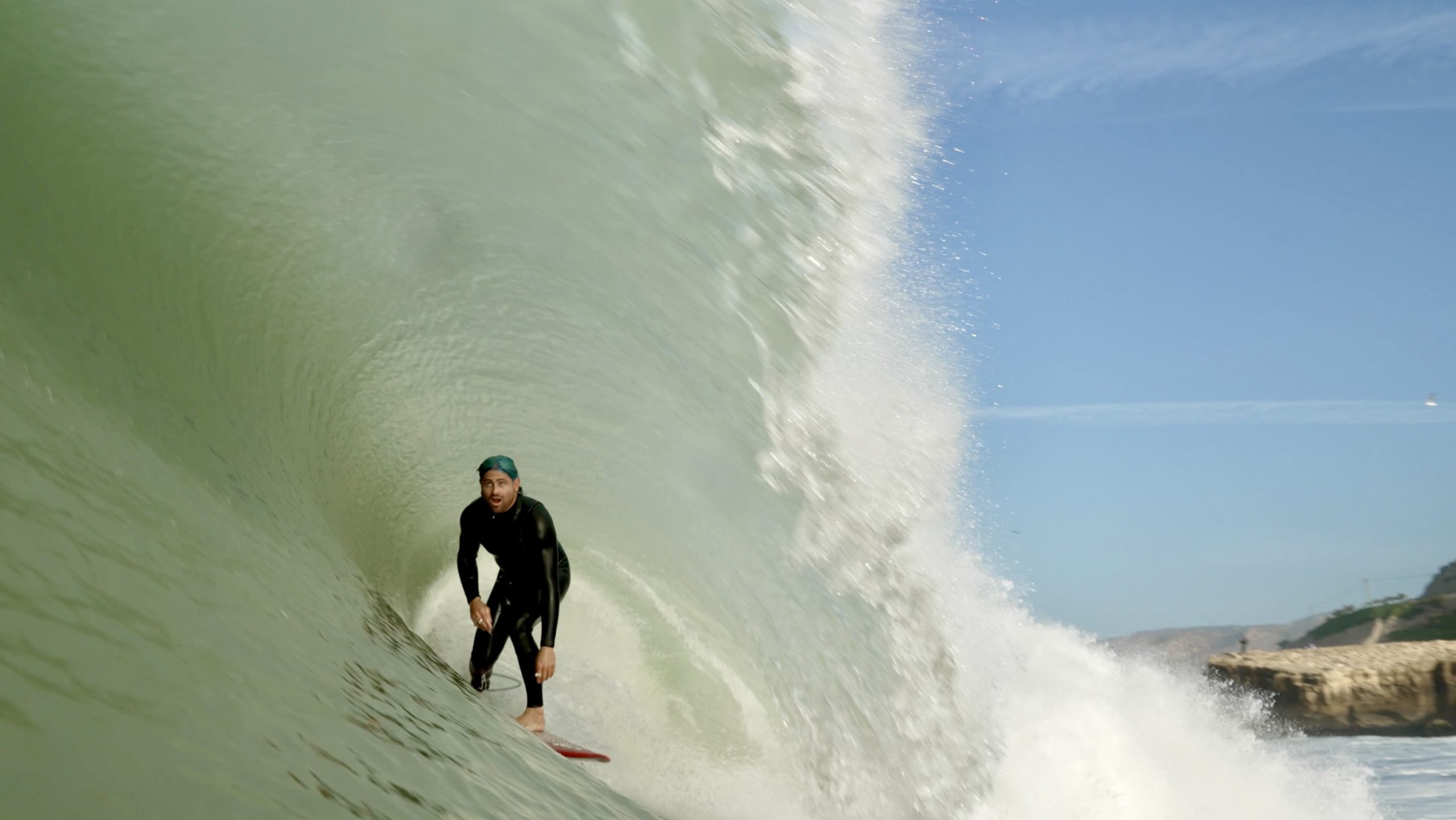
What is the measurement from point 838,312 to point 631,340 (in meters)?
1.08

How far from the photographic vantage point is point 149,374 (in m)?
2.67

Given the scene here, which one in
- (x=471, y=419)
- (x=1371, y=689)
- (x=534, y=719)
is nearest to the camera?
(x=534, y=719)

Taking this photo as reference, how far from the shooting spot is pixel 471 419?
554cm

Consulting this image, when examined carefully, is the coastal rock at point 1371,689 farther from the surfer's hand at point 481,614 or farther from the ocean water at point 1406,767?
the surfer's hand at point 481,614

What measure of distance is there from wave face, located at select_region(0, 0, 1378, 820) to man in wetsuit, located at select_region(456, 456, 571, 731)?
0.50 meters

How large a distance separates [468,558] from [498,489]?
383 mm

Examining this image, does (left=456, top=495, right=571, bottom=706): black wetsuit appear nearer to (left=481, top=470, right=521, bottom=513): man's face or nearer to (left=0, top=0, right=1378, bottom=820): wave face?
(left=481, top=470, right=521, bottom=513): man's face

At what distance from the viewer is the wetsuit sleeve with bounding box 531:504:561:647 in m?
3.68

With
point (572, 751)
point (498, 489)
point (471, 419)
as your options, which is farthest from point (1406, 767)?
point (498, 489)

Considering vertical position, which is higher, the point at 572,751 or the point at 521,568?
the point at 521,568

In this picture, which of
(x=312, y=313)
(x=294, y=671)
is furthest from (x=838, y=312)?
(x=294, y=671)

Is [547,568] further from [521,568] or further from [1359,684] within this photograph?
[1359,684]

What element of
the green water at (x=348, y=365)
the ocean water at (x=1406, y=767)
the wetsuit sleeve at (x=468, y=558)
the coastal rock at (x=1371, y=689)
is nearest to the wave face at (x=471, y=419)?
the green water at (x=348, y=365)

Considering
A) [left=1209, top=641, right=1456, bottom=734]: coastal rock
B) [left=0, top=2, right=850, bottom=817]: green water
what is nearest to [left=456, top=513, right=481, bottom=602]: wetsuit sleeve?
[left=0, top=2, right=850, bottom=817]: green water
